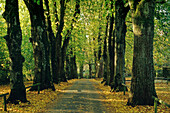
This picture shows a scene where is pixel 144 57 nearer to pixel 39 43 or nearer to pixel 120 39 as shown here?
pixel 120 39

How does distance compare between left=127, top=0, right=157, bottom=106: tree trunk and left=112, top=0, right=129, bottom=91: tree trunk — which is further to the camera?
left=112, top=0, right=129, bottom=91: tree trunk

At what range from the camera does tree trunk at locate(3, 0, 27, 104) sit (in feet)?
34.2

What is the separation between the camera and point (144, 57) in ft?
31.3

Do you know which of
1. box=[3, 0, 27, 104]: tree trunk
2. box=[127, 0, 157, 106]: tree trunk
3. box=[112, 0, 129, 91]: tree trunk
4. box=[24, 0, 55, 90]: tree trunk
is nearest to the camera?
box=[127, 0, 157, 106]: tree trunk

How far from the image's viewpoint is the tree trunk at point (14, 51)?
34.2ft

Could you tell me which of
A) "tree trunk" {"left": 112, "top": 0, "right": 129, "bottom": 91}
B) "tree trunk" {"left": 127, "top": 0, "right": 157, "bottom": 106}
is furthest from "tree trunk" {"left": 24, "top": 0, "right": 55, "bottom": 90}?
"tree trunk" {"left": 127, "top": 0, "right": 157, "bottom": 106}

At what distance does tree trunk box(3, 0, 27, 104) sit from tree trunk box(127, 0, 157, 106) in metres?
5.94

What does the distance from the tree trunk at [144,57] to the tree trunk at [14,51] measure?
234 inches

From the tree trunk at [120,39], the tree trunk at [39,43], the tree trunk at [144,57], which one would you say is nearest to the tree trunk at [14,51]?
the tree trunk at [39,43]

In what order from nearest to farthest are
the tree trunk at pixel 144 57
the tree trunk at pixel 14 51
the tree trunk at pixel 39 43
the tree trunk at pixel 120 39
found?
the tree trunk at pixel 144 57
the tree trunk at pixel 14 51
the tree trunk at pixel 39 43
the tree trunk at pixel 120 39

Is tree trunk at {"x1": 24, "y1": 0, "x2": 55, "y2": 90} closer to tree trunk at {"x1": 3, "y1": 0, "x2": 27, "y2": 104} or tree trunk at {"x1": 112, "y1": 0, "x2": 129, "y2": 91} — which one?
tree trunk at {"x1": 3, "y1": 0, "x2": 27, "y2": 104}

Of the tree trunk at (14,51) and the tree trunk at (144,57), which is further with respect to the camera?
the tree trunk at (14,51)

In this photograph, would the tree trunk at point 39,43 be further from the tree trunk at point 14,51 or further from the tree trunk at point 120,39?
the tree trunk at point 120,39

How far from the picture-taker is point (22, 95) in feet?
34.9
